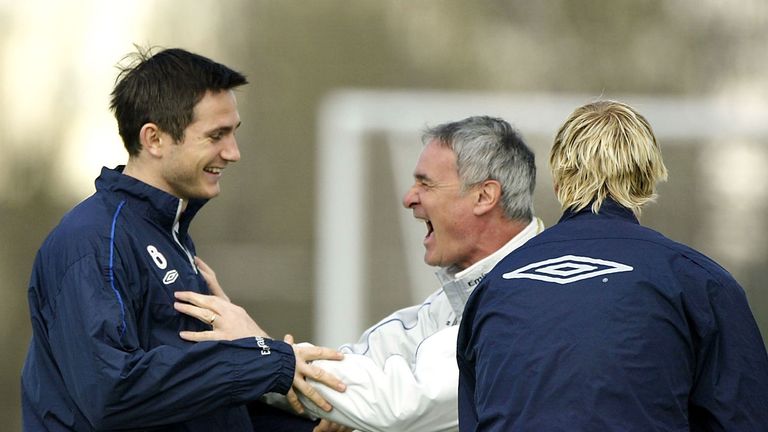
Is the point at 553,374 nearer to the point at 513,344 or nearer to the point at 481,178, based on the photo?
the point at 513,344

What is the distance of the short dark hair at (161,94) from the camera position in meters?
2.72

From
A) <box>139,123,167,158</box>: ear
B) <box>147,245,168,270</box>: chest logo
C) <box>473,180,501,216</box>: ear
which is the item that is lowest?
<box>147,245,168,270</box>: chest logo

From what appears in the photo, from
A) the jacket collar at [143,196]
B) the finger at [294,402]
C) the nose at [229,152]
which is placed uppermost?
the nose at [229,152]

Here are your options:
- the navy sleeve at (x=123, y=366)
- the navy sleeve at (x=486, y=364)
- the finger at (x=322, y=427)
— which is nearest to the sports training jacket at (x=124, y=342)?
the navy sleeve at (x=123, y=366)

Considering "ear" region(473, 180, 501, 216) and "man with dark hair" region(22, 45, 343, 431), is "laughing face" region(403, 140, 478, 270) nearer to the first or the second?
"ear" region(473, 180, 501, 216)

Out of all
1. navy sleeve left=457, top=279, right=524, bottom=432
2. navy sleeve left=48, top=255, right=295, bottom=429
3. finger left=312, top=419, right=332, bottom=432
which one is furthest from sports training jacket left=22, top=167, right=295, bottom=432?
navy sleeve left=457, top=279, right=524, bottom=432

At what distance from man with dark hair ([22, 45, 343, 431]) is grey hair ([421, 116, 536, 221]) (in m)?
0.62

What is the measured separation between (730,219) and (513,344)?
12.5 ft

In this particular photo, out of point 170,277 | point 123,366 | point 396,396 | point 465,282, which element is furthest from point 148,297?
point 465,282

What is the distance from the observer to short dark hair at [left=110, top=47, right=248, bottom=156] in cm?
272

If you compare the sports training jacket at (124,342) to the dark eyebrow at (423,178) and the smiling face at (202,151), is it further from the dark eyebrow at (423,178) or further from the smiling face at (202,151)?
the dark eyebrow at (423,178)

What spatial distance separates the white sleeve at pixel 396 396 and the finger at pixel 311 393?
0.01 m

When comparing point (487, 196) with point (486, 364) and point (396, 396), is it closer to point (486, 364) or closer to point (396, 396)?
point (396, 396)

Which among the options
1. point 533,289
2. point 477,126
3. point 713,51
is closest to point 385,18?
point 713,51
